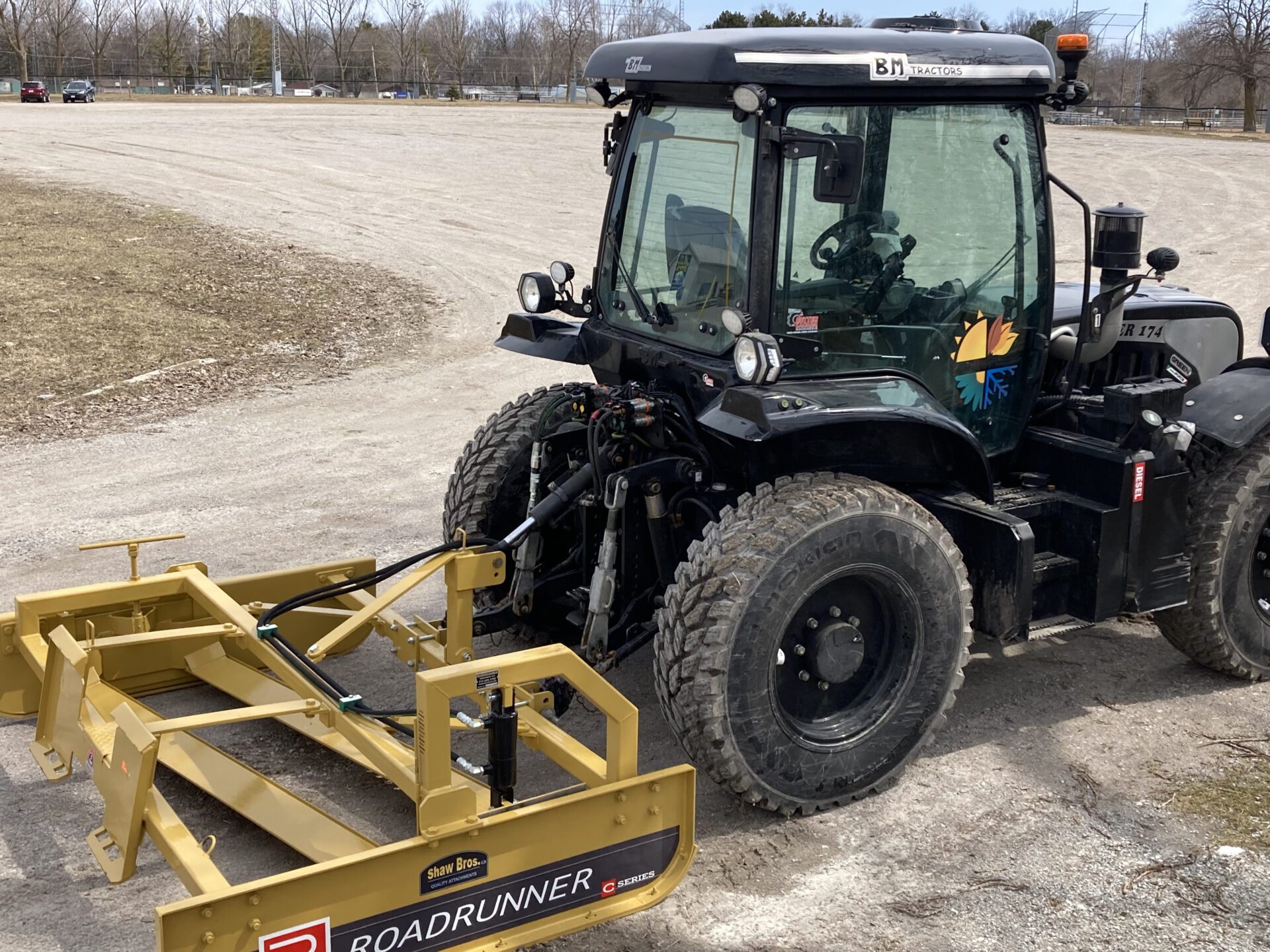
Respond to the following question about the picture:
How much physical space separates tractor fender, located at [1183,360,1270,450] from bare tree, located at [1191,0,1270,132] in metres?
57.3

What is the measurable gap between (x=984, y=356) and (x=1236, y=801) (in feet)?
5.74

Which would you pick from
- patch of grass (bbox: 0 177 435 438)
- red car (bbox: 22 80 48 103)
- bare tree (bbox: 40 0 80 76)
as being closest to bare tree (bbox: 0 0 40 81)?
bare tree (bbox: 40 0 80 76)

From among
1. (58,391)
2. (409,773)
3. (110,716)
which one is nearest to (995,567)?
(409,773)

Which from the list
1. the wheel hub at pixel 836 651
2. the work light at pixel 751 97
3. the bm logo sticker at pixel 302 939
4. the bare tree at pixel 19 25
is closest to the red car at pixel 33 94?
the bare tree at pixel 19 25

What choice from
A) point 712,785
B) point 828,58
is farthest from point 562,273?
point 712,785

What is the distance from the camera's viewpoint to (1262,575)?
5621 mm

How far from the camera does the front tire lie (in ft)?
14.0

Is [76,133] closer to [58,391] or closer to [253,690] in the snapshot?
[58,391]

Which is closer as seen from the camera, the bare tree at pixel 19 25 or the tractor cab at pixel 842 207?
the tractor cab at pixel 842 207

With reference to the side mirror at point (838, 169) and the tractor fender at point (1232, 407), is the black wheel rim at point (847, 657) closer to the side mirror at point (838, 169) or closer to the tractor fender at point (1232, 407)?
the side mirror at point (838, 169)

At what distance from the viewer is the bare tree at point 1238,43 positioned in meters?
58.1

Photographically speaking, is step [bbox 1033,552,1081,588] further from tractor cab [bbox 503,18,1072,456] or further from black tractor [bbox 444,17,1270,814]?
tractor cab [bbox 503,18,1072,456]

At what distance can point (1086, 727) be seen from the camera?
17.2 ft

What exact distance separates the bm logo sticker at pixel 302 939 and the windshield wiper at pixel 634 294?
2407 mm
